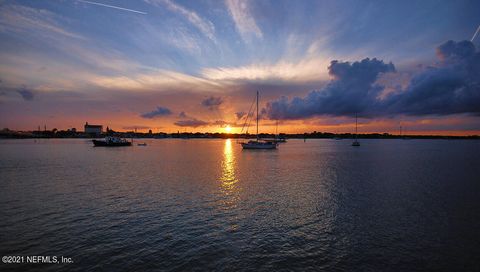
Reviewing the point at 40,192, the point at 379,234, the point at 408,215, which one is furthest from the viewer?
the point at 40,192

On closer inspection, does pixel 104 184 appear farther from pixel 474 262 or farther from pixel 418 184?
pixel 418 184

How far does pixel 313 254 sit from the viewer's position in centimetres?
1616

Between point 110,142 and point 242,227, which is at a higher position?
point 110,142

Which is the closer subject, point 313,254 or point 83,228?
point 313,254

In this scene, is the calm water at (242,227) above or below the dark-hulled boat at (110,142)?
below

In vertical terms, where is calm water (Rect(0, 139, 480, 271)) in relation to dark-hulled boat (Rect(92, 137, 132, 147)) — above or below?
below

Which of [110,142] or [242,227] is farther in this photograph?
[110,142]

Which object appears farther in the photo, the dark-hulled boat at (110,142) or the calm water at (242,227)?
the dark-hulled boat at (110,142)

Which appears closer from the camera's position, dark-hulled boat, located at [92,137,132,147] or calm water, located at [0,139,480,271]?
calm water, located at [0,139,480,271]

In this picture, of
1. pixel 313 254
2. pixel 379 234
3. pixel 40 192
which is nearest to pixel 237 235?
pixel 313 254

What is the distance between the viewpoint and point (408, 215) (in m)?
24.3

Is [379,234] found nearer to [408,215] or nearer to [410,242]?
[410,242]

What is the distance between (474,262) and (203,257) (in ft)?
50.9

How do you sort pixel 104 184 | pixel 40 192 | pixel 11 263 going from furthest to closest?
pixel 104 184 → pixel 40 192 → pixel 11 263
